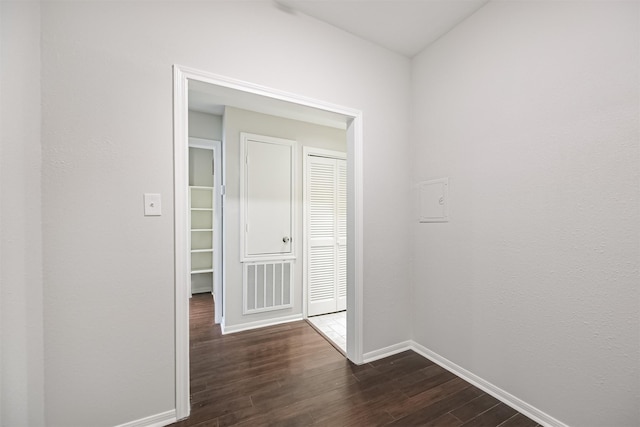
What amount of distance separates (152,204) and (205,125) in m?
2.07

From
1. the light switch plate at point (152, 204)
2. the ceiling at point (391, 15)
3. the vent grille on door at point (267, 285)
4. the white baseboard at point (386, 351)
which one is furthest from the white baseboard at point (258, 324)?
the ceiling at point (391, 15)

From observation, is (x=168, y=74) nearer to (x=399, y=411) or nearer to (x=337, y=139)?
(x=337, y=139)

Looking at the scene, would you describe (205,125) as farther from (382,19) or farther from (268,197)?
(382,19)

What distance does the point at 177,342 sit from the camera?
1.53m

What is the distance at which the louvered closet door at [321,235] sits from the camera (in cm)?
330

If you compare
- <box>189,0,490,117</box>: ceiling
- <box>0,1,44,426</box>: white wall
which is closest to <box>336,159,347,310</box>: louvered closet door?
<box>189,0,490,117</box>: ceiling

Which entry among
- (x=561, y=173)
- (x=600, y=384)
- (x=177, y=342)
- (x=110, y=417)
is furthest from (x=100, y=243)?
(x=600, y=384)

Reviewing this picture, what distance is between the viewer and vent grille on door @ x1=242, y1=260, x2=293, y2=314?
295 centimetres

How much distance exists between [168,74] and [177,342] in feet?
5.38

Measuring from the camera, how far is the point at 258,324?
298 centimetres

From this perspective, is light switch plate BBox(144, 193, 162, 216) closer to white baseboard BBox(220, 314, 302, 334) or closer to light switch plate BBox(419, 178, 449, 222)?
white baseboard BBox(220, 314, 302, 334)

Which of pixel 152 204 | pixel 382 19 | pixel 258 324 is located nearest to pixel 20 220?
pixel 152 204

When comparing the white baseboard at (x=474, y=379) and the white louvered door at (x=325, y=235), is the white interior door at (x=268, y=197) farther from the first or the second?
the white baseboard at (x=474, y=379)

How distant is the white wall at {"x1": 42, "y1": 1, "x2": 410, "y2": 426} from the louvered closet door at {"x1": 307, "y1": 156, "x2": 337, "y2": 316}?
5.44ft
